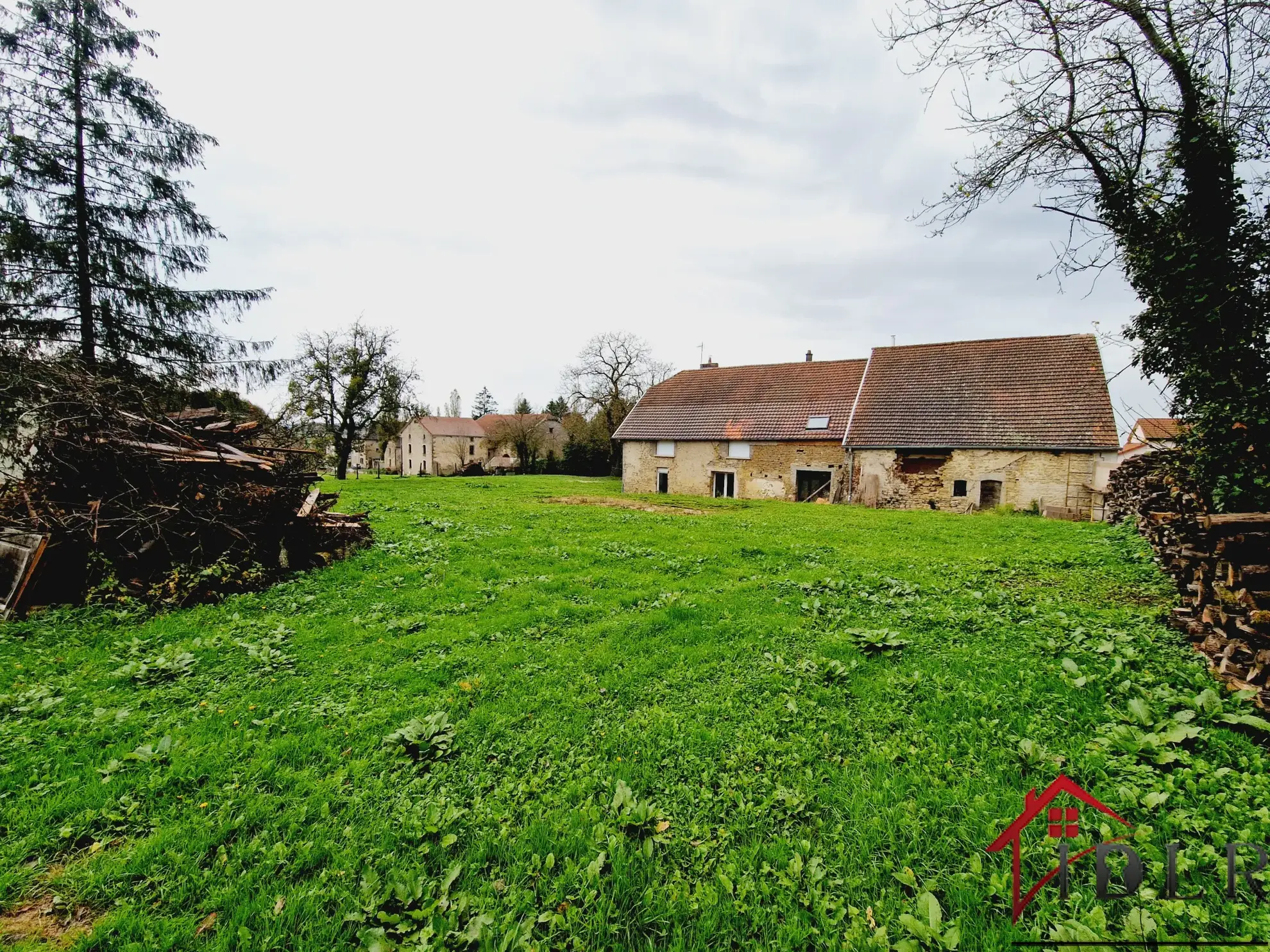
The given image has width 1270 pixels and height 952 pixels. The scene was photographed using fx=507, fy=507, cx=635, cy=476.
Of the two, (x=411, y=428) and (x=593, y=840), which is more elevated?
(x=411, y=428)

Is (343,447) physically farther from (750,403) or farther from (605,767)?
(605,767)

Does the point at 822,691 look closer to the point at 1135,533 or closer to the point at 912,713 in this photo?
the point at 912,713

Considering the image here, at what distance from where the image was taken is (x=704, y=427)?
2448 cm

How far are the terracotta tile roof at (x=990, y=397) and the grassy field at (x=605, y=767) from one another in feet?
47.6

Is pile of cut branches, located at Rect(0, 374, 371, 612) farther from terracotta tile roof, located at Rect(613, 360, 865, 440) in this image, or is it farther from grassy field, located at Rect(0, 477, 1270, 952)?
terracotta tile roof, located at Rect(613, 360, 865, 440)

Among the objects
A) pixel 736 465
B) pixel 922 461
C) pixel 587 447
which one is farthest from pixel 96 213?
pixel 587 447

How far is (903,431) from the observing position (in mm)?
19859

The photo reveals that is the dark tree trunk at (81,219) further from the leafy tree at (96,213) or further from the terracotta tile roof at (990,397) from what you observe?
the terracotta tile roof at (990,397)

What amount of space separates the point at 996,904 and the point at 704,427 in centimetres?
2266

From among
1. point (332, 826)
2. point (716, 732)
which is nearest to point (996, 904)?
point (716, 732)

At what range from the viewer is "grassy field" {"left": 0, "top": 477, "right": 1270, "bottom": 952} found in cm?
231

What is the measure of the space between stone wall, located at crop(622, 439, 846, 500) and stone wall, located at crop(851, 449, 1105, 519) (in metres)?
1.31

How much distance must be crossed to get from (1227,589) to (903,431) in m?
17.1
